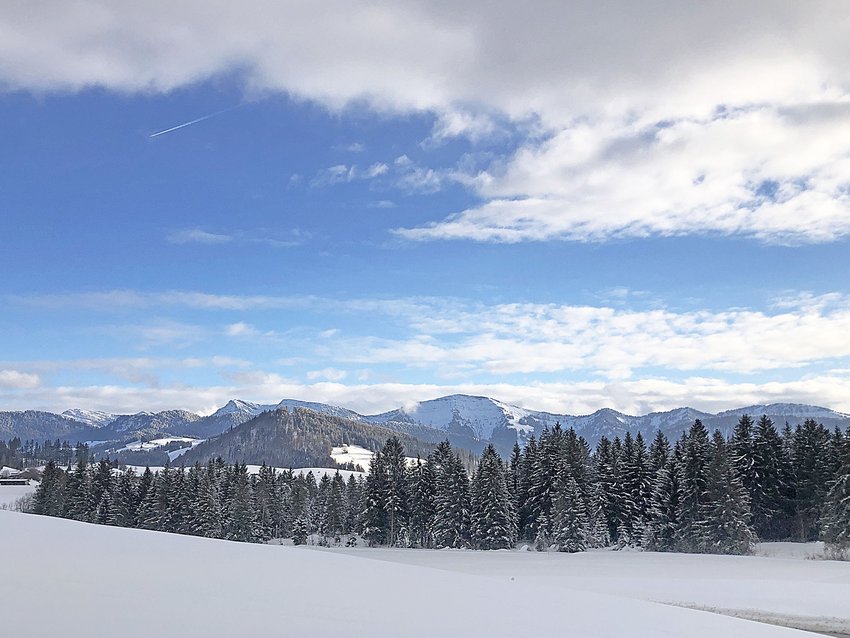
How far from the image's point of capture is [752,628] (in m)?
15.3

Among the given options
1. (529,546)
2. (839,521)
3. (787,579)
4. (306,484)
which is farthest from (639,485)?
(306,484)

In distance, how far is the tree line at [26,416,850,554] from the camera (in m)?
60.4

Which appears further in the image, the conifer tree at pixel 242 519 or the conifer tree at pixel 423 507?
A: the conifer tree at pixel 423 507

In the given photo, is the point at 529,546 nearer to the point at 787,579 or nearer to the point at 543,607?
the point at 787,579

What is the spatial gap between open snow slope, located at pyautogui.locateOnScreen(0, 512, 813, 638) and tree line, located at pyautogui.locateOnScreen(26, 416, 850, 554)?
157ft

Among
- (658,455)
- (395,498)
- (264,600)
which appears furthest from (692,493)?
(264,600)

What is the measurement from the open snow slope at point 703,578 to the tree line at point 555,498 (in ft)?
17.7

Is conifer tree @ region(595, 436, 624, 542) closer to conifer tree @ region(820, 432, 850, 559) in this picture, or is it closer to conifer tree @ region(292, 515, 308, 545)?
conifer tree @ region(820, 432, 850, 559)

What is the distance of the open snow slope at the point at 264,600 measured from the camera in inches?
414

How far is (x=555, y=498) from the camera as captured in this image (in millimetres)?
68750

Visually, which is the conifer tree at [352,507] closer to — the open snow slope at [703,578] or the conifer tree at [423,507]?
the conifer tree at [423,507]

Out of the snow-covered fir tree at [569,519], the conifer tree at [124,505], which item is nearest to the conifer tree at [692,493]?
the snow-covered fir tree at [569,519]

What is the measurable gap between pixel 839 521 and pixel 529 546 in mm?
30563

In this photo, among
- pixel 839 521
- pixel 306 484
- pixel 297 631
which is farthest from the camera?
pixel 306 484
